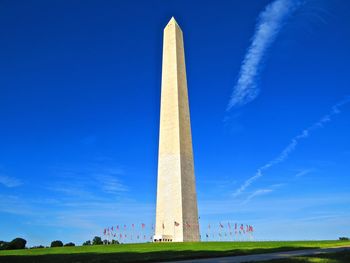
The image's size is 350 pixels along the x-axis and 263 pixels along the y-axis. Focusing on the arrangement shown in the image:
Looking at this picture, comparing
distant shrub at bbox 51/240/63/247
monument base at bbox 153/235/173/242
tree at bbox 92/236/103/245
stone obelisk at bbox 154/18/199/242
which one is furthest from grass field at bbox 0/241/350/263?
tree at bbox 92/236/103/245

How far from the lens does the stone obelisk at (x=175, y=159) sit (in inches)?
1596

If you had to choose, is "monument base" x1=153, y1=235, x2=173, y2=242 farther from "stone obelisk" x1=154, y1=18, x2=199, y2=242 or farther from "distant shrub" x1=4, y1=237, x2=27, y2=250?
"distant shrub" x1=4, y1=237, x2=27, y2=250

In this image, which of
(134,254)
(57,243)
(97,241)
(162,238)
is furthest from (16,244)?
(134,254)

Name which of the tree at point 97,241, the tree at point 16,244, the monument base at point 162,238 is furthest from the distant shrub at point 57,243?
the monument base at point 162,238

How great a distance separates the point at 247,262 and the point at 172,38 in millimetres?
37910

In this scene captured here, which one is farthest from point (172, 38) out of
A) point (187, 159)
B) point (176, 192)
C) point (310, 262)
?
point (310, 262)

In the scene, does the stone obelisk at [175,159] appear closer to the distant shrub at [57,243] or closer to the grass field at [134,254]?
the distant shrub at [57,243]

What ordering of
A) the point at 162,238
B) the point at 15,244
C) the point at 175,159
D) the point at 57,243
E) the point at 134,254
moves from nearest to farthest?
the point at 134,254 → the point at 15,244 → the point at 57,243 → the point at 162,238 → the point at 175,159

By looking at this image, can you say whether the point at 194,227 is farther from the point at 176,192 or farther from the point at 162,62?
the point at 162,62

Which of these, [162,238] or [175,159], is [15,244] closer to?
[162,238]

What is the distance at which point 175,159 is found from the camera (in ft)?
139

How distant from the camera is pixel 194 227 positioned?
4178 cm

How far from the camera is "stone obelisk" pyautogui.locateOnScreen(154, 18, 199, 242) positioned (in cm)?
4053

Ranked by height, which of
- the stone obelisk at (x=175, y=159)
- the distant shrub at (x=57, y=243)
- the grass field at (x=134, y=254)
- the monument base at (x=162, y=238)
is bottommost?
the grass field at (x=134, y=254)
